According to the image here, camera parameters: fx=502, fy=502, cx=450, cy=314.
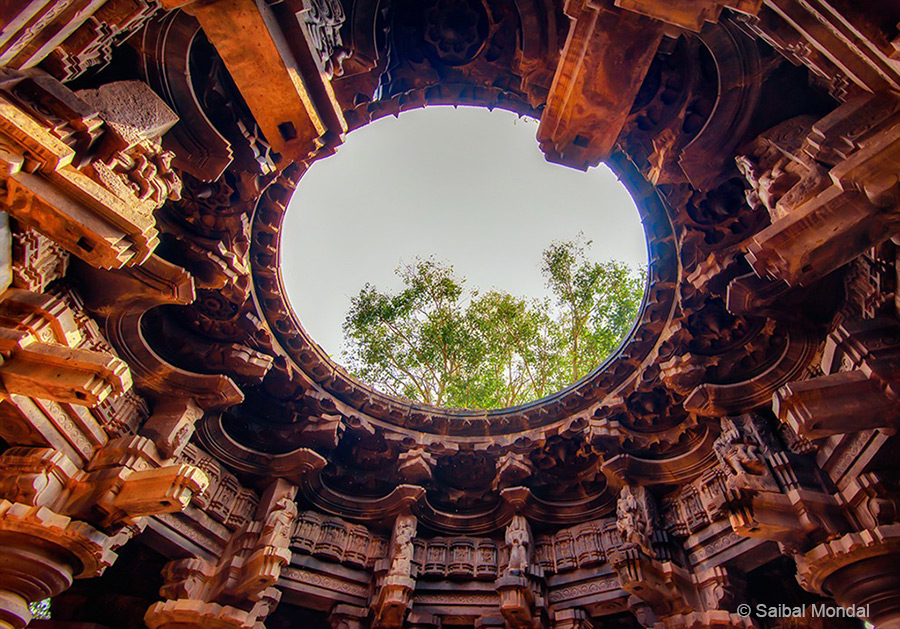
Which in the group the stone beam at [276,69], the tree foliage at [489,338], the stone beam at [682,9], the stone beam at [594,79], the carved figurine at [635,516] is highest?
the tree foliage at [489,338]

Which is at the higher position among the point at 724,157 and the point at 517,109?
the point at 517,109

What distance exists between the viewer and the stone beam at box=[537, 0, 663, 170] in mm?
4902

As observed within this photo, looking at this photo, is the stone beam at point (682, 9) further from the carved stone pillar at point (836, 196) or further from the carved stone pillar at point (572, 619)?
the carved stone pillar at point (572, 619)

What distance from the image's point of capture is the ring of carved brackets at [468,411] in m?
6.12

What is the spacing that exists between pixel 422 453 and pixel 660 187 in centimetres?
599

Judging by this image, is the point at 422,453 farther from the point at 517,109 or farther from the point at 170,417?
the point at 517,109

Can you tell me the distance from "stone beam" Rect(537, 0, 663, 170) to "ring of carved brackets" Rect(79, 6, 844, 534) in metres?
0.87

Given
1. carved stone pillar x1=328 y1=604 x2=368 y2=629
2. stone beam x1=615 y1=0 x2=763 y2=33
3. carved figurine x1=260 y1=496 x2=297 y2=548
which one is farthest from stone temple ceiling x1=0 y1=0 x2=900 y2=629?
carved stone pillar x1=328 y1=604 x2=368 y2=629

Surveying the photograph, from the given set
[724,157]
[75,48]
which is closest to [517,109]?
[724,157]

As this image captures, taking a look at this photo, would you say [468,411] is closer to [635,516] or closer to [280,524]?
[635,516]

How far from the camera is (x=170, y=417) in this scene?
6.99 meters

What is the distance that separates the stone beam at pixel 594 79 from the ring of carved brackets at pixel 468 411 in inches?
34.3

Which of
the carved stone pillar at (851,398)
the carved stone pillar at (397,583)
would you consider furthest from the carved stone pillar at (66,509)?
the carved stone pillar at (851,398)

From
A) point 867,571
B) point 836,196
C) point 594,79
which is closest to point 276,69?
point 594,79
